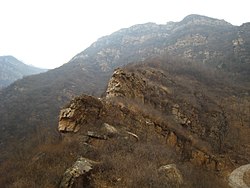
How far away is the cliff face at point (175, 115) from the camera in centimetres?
2336

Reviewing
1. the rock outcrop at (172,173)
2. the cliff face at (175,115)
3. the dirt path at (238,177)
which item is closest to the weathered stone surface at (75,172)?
the cliff face at (175,115)

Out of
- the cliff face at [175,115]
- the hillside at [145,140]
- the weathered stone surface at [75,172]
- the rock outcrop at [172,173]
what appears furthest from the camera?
the cliff face at [175,115]

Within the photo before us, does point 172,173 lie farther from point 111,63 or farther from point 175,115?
point 111,63

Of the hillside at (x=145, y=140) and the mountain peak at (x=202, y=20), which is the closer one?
the hillside at (x=145, y=140)

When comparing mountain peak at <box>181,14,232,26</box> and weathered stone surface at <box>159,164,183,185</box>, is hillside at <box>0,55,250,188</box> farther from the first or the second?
mountain peak at <box>181,14,232,26</box>

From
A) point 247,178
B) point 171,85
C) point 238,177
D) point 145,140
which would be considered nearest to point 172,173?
point 145,140

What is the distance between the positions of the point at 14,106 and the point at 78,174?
7858 centimetres

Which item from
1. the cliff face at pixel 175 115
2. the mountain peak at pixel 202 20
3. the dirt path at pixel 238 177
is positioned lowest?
the dirt path at pixel 238 177

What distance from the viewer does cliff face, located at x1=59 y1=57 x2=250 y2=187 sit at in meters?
23.4

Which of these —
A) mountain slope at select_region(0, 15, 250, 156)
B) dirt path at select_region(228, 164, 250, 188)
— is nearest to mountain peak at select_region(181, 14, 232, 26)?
mountain slope at select_region(0, 15, 250, 156)

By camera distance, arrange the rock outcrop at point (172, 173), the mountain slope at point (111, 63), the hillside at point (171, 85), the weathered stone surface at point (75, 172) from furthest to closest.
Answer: the mountain slope at point (111, 63), the hillside at point (171, 85), the rock outcrop at point (172, 173), the weathered stone surface at point (75, 172)

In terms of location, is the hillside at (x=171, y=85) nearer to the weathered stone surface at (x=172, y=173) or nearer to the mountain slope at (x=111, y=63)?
the mountain slope at (x=111, y=63)

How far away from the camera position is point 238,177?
27.6 meters

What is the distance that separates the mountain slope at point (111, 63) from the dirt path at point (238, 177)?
3566cm
